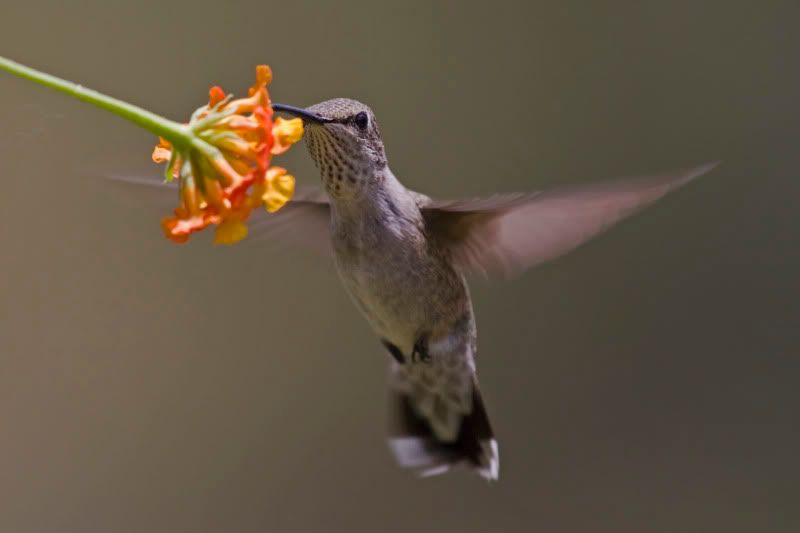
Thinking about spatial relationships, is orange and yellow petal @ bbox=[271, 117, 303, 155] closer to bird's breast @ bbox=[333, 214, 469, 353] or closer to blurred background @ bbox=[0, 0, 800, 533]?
bird's breast @ bbox=[333, 214, 469, 353]

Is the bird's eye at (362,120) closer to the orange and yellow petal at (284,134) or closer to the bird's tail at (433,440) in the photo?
the orange and yellow petal at (284,134)

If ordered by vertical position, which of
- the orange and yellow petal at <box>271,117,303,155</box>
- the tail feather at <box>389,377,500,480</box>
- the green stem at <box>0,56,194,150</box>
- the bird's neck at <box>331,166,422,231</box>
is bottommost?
the tail feather at <box>389,377,500,480</box>

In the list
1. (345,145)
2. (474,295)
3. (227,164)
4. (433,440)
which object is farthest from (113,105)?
(474,295)

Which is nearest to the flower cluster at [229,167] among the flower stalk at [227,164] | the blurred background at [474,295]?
the flower stalk at [227,164]

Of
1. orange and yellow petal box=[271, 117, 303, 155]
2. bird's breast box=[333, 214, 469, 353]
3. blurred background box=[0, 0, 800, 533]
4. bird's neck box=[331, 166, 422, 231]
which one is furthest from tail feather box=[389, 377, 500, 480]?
blurred background box=[0, 0, 800, 533]

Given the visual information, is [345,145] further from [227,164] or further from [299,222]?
[227,164]

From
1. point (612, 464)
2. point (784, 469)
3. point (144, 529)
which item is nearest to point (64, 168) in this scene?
point (144, 529)
